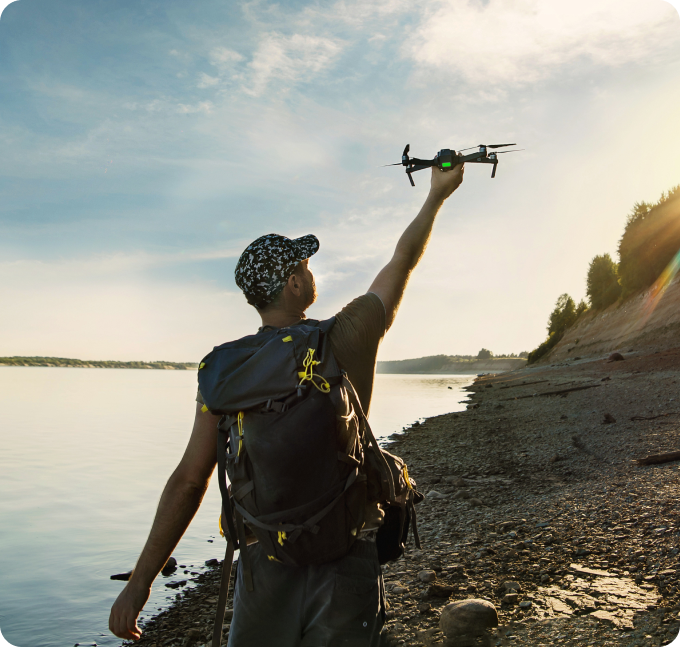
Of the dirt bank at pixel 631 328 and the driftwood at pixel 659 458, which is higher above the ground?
the dirt bank at pixel 631 328

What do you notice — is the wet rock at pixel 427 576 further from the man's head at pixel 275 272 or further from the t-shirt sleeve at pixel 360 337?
the man's head at pixel 275 272

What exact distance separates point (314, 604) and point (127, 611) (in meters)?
0.85

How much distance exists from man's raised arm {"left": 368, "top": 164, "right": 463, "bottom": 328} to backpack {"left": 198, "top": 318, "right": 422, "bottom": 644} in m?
0.41

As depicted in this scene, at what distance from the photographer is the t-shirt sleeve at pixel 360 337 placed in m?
2.12

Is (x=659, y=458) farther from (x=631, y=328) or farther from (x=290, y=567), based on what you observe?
(x=631, y=328)

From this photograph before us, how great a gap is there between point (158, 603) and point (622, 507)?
5.61 metres

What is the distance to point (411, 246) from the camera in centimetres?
249

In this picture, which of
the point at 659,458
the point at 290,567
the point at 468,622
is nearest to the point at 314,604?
the point at 290,567

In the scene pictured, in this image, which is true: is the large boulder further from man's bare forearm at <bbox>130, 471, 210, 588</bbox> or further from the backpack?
man's bare forearm at <bbox>130, 471, 210, 588</bbox>

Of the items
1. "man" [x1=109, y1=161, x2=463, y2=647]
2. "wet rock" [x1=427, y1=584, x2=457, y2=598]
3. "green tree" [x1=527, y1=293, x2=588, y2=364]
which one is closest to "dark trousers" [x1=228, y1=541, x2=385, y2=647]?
"man" [x1=109, y1=161, x2=463, y2=647]

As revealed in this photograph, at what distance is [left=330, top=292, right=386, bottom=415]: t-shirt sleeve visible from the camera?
6.94 feet

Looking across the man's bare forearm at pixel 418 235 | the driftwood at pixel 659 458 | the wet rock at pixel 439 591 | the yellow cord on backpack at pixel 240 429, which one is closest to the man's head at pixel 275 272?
the man's bare forearm at pixel 418 235

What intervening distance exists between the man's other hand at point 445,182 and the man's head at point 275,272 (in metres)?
0.79

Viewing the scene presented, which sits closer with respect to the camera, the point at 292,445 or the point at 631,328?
the point at 292,445
